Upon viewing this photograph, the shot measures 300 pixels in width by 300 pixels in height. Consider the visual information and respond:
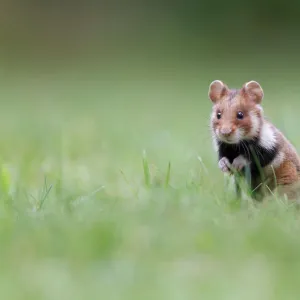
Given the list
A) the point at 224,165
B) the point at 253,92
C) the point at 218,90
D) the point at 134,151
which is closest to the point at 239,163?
the point at 224,165

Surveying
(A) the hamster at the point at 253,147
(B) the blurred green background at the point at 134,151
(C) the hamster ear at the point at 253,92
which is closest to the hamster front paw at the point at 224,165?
(A) the hamster at the point at 253,147

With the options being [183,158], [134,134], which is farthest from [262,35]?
[183,158]

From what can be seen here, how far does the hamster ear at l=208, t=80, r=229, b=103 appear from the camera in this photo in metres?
5.80

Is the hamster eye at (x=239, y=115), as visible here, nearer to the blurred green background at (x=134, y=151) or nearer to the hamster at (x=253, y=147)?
the hamster at (x=253, y=147)

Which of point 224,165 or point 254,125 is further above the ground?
point 254,125

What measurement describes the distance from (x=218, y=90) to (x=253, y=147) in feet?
1.75

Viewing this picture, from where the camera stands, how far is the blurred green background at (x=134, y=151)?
3521 millimetres

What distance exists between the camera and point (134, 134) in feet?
30.9

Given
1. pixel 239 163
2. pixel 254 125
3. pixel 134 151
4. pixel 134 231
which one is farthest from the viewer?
pixel 134 151

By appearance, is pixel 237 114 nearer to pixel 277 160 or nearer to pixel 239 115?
pixel 239 115

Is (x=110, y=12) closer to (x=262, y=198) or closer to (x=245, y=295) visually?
(x=262, y=198)

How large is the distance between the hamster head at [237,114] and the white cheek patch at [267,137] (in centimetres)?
3

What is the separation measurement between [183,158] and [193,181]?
6.88 feet

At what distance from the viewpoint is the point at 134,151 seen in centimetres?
812
